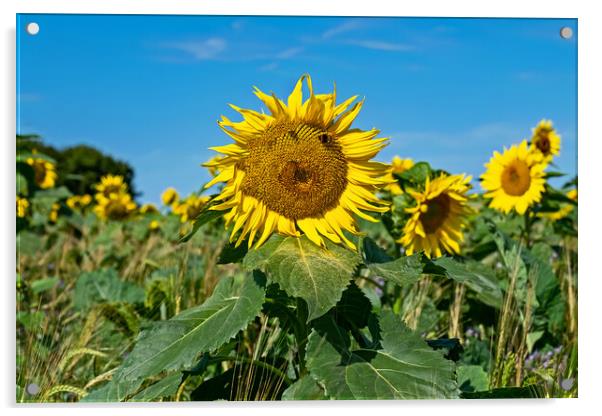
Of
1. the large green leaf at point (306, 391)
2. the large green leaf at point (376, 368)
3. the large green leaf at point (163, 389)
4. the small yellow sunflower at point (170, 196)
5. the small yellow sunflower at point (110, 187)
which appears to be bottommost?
the large green leaf at point (163, 389)

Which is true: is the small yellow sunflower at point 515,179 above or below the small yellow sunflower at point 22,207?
above

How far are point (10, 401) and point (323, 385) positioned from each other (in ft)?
4.55

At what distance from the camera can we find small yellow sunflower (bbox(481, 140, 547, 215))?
183 inches

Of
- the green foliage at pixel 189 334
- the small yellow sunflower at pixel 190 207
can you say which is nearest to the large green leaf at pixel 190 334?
the green foliage at pixel 189 334

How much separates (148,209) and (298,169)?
6.29 metres

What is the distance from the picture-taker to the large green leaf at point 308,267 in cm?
227

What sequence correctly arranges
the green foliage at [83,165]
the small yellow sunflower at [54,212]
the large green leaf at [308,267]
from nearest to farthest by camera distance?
1. the large green leaf at [308,267]
2. the small yellow sunflower at [54,212]
3. the green foliage at [83,165]

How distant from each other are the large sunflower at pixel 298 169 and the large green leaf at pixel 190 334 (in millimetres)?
186

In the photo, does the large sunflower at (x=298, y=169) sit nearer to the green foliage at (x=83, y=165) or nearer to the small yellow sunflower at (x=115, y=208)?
the small yellow sunflower at (x=115, y=208)

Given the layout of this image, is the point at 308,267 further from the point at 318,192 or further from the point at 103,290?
the point at 103,290

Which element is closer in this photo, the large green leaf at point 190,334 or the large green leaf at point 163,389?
the large green leaf at point 190,334

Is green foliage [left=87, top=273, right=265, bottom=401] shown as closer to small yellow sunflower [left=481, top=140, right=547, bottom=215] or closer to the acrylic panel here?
the acrylic panel

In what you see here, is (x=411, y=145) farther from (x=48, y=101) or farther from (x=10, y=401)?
(x=10, y=401)

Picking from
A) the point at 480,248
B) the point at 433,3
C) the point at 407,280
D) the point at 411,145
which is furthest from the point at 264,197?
the point at 480,248
